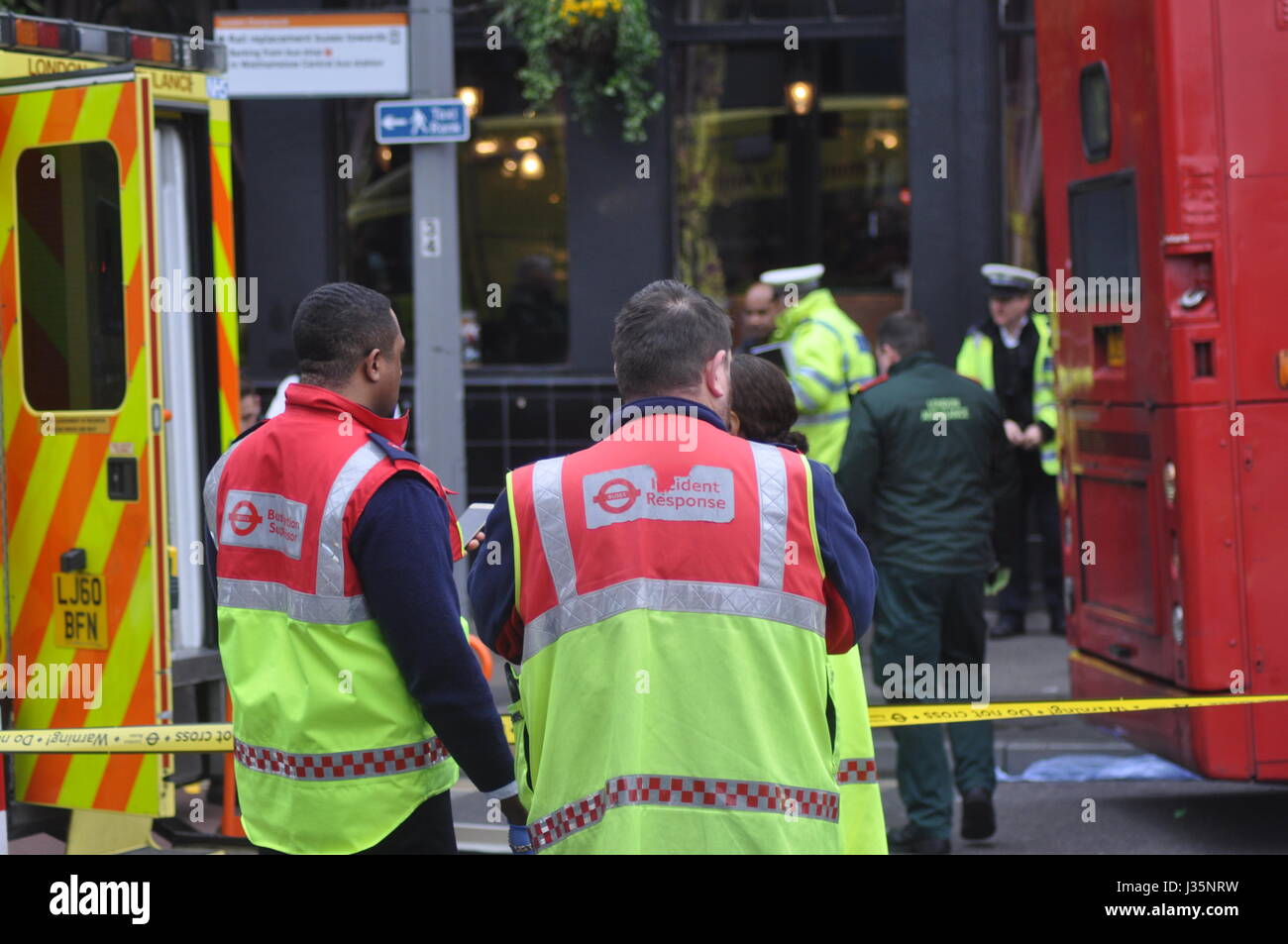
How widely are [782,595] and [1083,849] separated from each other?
413 centimetres

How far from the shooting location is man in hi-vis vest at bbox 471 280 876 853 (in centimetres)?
296

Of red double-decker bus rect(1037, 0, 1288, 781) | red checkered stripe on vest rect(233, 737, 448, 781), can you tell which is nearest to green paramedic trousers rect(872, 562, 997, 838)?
red double-decker bus rect(1037, 0, 1288, 781)

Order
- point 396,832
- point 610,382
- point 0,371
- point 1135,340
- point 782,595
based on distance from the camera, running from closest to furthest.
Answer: point 782,595 → point 396,832 → point 0,371 → point 1135,340 → point 610,382

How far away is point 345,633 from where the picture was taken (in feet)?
11.5

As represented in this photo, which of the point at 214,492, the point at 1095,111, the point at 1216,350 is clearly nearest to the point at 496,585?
the point at 214,492

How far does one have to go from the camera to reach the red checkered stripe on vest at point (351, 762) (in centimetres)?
354

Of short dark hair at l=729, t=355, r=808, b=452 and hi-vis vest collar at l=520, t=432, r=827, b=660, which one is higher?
short dark hair at l=729, t=355, r=808, b=452

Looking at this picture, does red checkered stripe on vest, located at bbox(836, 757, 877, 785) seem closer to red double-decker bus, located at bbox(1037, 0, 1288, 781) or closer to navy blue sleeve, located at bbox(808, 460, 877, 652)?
navy blue sleeve, located at bbox(808, 460, 877, 652)

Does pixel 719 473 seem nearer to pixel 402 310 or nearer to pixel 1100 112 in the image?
pixel 1100 112

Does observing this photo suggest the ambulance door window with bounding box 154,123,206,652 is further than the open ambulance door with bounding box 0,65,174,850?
Yes

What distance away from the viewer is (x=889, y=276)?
12008mm


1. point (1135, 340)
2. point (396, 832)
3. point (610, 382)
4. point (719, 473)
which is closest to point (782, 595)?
point (719, 473)

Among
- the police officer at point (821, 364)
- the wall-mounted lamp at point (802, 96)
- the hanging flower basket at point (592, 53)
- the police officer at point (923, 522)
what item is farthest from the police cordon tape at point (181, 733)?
the wall-mounted lamp at point (802, 96)

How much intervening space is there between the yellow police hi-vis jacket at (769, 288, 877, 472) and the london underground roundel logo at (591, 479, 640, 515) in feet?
20.9
